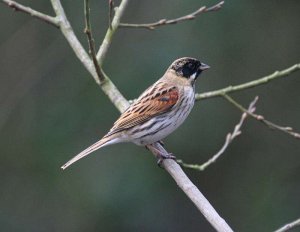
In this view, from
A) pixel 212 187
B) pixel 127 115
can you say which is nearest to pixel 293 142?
pixel 212 187

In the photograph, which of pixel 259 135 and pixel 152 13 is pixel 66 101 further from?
pixel 259 135

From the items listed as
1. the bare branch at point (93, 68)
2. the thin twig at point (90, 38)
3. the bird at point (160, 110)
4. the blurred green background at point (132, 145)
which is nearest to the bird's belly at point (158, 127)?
the bird at point (160, 110)

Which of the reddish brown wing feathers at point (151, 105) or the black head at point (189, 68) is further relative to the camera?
the black head at point (189, 68)

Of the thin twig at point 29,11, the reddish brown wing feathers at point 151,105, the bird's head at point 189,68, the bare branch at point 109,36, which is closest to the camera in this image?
the thin twig at point 29,11

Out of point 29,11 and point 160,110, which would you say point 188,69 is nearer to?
point 160,110

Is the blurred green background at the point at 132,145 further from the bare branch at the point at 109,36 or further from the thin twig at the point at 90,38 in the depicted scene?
the thin twig at the point at 90,38

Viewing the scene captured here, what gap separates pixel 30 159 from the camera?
32.5 feet

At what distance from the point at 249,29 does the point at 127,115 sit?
4.18 m

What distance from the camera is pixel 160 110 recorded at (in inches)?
254

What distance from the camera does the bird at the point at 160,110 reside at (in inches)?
→ 246

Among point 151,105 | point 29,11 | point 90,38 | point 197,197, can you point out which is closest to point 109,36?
point 29,11

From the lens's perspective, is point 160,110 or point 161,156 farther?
point 160,110

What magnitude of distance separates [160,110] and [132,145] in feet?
10.8

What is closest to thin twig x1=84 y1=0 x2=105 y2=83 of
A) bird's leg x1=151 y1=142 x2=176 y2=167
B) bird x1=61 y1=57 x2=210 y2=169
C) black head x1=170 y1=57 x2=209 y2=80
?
bird x1=61 y1=57 x2=210 y2=169
